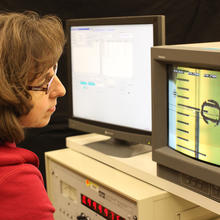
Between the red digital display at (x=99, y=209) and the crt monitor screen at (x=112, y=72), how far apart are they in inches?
10.6

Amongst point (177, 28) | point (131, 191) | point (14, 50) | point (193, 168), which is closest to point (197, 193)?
point (193, 168)

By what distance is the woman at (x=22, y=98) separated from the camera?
35.4 inches

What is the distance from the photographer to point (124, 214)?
134 centimetres

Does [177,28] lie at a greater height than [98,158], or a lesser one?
greater

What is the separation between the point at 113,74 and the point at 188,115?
1.52ft

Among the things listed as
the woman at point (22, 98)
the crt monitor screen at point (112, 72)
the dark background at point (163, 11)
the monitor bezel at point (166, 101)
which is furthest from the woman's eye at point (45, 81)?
the dark background at point (163, 11)

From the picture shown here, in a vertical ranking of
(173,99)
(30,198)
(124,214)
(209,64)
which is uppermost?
(209,64)

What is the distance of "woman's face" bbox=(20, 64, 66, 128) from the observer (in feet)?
3.30

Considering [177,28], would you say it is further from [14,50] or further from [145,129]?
[14,50]

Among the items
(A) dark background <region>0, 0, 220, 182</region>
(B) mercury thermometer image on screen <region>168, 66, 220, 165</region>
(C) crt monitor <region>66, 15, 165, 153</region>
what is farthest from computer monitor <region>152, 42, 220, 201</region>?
(A) dark background <region>0, 0, 220, 182</region>

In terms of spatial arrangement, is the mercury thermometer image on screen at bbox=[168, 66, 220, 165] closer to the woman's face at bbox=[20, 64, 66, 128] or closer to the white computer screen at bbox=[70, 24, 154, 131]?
the white computer screen at bbox=[70, 24, 154, 131]

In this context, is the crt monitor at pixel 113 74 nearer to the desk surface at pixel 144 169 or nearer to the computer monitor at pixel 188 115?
the desk surface at pixel 144 169

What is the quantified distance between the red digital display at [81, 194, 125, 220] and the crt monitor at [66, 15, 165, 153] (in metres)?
0.26

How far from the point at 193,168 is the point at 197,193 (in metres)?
0.09
